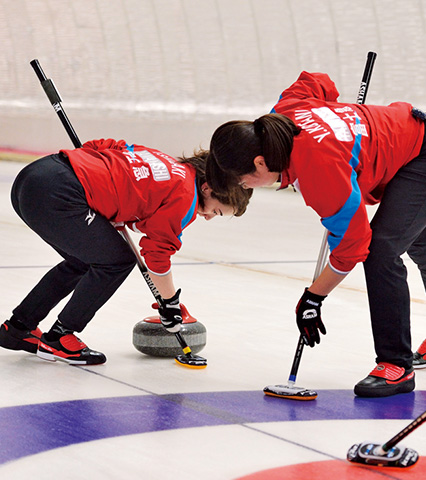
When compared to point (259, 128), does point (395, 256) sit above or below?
below

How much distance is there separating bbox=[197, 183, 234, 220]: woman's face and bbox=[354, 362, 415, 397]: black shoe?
876 millimetres

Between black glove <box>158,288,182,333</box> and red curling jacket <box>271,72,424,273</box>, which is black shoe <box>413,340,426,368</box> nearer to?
red curling jacket <box>271,72,424,273</box>

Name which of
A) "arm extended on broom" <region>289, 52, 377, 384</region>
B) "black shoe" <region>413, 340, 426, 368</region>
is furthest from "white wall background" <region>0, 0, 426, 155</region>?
"black shoe" <region>413, 340, 426, 368</region>

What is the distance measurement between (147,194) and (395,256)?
3.42 ft

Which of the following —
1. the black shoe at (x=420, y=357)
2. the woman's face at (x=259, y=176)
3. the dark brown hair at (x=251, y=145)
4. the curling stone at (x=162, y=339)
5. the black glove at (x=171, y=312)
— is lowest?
the black shoe at (x=420, y=357)

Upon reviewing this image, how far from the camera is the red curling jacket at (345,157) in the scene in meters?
3.31

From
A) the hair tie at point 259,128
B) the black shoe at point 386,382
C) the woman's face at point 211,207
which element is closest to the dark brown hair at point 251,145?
the hair tie at point 259,128

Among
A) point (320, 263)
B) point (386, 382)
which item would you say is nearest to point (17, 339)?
point (320, 263)

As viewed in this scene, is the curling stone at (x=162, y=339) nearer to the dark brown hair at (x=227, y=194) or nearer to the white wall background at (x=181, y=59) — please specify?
the dark brown hair at (x=227, y=194)

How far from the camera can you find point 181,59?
49.9ft

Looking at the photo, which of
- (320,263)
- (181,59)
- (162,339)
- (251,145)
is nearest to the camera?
(251,145)

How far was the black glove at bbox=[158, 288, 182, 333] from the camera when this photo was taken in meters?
3.96

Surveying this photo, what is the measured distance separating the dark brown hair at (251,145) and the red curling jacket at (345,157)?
0.20 feet

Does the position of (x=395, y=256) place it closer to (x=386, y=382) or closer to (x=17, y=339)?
(x=386, y=382)
